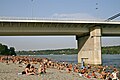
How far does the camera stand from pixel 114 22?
5378 centimetres

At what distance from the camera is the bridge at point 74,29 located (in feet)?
162

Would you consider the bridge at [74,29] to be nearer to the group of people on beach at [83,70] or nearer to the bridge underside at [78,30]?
the bridge underside at [78,30]

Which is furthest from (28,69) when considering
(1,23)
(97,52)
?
(97,52)

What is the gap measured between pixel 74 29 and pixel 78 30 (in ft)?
3.14

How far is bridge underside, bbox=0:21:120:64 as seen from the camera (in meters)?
49.8

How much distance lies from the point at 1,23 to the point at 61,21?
12.1 m

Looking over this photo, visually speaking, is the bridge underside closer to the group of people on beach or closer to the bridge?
the bridge

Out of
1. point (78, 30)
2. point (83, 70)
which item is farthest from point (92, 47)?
point (83, 70)

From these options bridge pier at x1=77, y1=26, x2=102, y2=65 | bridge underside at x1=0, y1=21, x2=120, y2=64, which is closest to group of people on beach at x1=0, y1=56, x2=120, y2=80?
bridge pier at x1=77, y1=26, x2=102, y2=65

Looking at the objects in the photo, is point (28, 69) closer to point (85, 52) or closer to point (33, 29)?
point (33, 29)

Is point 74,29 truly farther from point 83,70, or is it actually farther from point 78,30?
point 83,70

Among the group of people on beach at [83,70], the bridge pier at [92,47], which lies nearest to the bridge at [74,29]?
the bridge pier at [92,47]

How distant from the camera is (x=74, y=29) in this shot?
54.4 m

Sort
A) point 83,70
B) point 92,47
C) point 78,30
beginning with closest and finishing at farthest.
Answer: point 83,70
point 92,47
point 78,30
